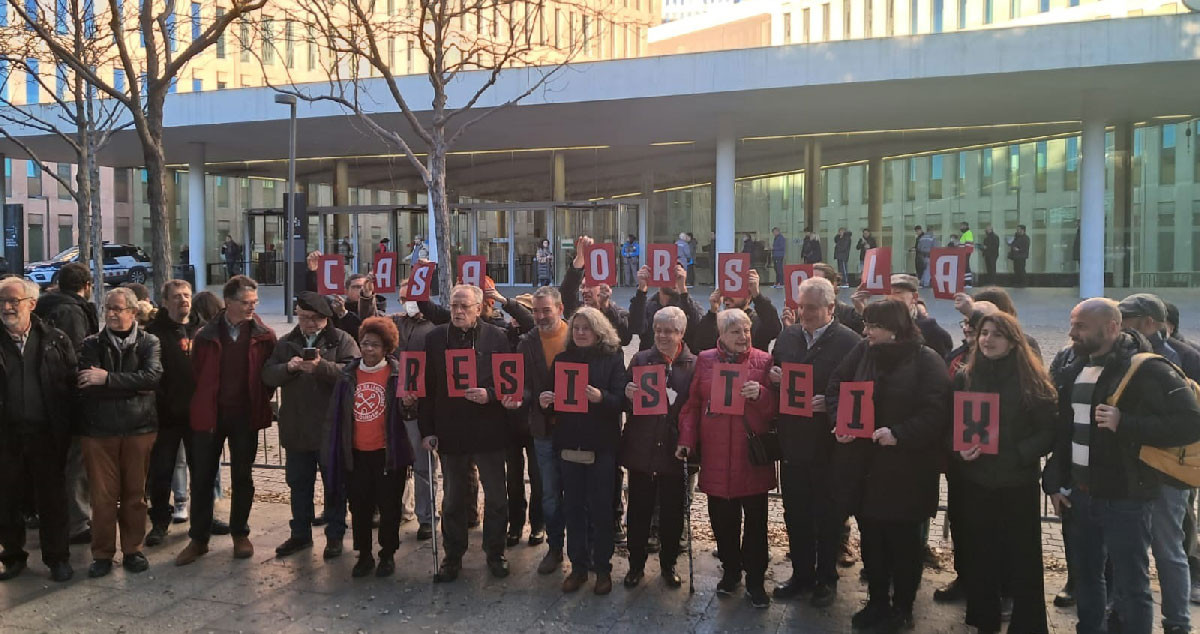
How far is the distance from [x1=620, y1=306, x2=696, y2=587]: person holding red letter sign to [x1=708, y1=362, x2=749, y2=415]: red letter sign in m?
0.29

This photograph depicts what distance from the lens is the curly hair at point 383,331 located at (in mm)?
5961

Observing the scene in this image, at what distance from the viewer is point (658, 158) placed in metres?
31.2

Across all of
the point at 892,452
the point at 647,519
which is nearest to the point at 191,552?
the point at 647,519

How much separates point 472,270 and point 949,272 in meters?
3.50

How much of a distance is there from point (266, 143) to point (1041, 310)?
22.9 m

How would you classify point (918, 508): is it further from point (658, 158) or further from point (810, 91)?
point (658, 158)

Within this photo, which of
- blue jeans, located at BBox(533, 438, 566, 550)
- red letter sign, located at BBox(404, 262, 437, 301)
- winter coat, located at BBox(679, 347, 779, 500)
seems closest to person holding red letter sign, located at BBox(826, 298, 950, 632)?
winter coat, located at BBox(679, 347, 779, 500)

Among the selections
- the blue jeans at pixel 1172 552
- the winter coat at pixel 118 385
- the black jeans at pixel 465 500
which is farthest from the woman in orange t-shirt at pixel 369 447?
the blue jeans at pixel 1172 552

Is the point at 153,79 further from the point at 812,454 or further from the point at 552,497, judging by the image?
the point at 812,454

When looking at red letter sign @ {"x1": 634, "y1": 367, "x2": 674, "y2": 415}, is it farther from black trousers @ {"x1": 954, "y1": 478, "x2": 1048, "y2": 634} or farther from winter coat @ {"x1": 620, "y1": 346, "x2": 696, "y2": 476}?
black trousers @ {"x1": 954, "y1": 478, "x2": 1048, "y2": 634}

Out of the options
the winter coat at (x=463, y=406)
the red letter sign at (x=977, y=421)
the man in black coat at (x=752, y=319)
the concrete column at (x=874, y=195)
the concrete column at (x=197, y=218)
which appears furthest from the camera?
the concrete column at (x=197, y=218)

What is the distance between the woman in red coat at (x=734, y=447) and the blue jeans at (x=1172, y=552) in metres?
1.91

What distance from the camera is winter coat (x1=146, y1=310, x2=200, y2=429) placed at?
6.29 meters

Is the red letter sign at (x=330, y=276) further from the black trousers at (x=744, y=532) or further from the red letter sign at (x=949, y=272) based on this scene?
the red letter sign at (x=949, y=272)
